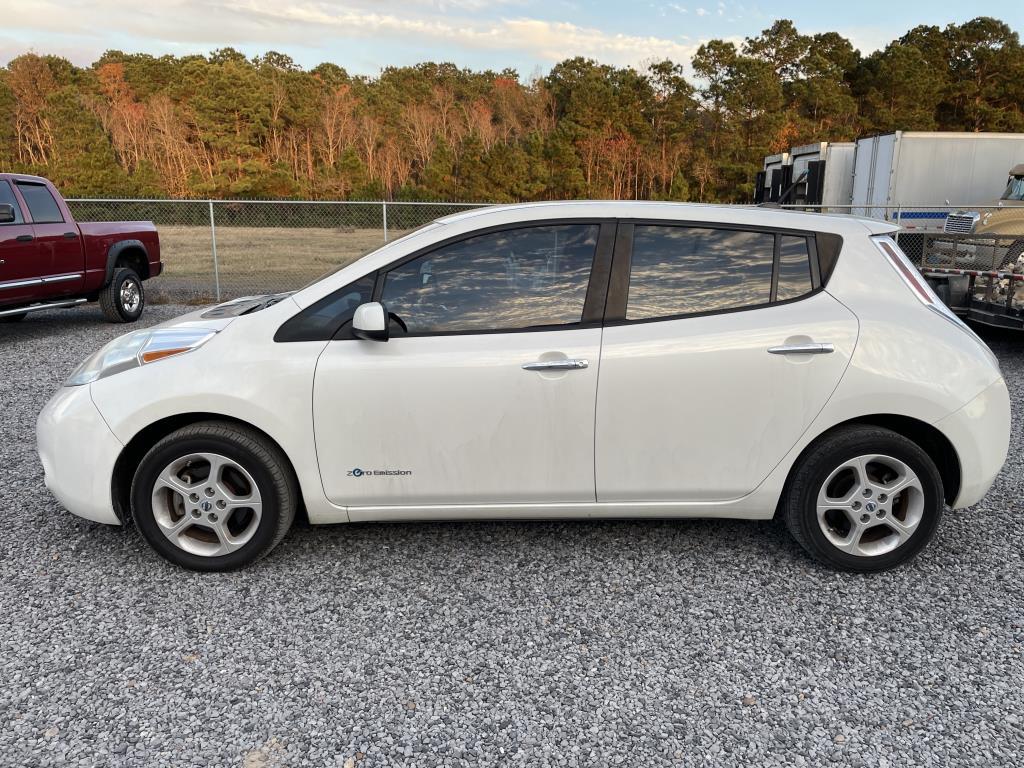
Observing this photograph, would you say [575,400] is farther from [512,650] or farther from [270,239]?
[270,239]

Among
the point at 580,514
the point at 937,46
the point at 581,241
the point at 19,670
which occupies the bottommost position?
the point at 19,670

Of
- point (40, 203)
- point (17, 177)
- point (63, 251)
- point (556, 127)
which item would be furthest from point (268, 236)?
point (556, 127)

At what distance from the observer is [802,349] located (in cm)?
331

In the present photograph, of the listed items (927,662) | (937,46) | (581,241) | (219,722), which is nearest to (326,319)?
(581,241)

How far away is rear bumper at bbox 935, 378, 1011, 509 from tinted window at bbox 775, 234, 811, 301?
0.84 m

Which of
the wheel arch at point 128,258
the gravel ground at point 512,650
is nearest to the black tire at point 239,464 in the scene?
the gravel ground at point 512,650

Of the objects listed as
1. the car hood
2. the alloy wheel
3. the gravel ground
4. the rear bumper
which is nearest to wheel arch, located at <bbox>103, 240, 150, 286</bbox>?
the gravel ground

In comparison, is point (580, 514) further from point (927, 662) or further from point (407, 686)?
point (927, 662)

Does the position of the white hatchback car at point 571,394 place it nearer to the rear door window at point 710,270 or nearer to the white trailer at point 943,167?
the rear door window at point 710,270

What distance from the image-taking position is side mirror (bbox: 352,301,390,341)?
10.5ft

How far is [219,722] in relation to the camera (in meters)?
2.58

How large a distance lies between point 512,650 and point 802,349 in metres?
1.73

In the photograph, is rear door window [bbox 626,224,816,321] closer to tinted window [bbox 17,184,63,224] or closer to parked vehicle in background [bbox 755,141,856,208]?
tinted window [bbox 17,184,63,224]

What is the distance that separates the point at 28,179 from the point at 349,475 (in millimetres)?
8659
